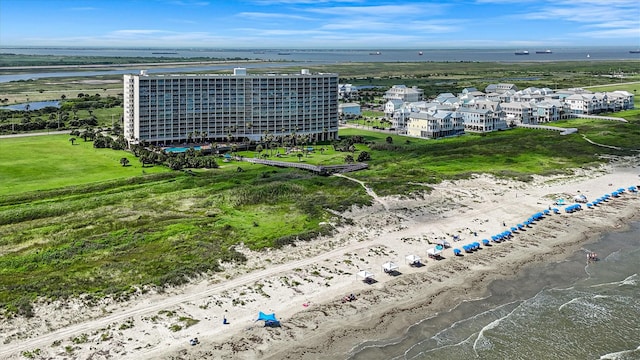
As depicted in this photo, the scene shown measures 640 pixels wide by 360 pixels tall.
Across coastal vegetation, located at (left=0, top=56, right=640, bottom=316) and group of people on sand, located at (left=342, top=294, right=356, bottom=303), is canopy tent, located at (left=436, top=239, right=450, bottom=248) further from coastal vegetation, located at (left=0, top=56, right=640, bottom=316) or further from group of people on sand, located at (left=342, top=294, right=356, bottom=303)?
group of people on sand, located at (left=342, top=294, right=356, bottom=303)

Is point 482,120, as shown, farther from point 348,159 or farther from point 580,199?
point 580,199

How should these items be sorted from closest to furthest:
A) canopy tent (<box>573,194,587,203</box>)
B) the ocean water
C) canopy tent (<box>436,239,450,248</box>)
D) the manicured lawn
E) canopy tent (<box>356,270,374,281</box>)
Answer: the ocean water
canopy tent (<box>356,270,374,281</box>)
canopy tent (<box>436,239,450,248</box>)
canopy tent (<box>573,194,587,203</box>)
the manicured lawn

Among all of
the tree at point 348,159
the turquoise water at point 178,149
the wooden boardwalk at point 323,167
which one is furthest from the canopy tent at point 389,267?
the turquoise water at point 178,149

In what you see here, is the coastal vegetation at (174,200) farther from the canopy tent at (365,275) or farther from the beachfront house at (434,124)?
the canopy tent at (365,275)

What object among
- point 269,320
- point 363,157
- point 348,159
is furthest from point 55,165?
point 269,320

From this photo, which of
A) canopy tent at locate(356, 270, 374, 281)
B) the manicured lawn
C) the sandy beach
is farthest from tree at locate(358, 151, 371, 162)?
canopy tent at locate(356, 270, 374, 281)

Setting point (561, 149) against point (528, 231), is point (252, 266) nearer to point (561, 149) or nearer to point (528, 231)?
point (528, 231)

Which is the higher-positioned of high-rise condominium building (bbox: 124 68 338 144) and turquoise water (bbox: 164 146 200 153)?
high-rise condominium building (bbox: 124 68 338 144)
